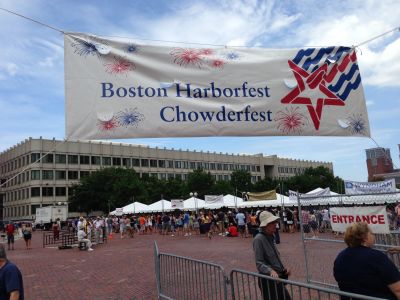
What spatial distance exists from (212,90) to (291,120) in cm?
72

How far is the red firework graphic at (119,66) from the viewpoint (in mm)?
3359

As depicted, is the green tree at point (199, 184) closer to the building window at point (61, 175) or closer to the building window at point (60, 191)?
the building window at point (60, 191)

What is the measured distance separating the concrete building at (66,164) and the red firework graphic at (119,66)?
2511 inches

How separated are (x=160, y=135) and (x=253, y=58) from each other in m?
1.07

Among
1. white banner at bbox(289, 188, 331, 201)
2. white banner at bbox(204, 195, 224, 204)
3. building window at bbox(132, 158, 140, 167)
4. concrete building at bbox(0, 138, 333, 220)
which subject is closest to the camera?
white banner at bbox(289, 188, 331, 201)

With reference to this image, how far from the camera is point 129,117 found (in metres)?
3.32

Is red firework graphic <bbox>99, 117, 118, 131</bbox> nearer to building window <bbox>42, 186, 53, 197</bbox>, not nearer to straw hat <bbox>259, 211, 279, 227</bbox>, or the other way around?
straw hat <bbox>259, 211, 279, 227</bbox>

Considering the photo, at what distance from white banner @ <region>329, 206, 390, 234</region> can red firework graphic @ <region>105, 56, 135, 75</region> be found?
17.0ft

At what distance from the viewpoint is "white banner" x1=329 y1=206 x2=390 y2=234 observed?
6.81 m

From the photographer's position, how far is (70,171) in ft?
267

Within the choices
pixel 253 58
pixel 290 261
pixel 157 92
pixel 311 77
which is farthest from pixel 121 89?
pixel 290 261

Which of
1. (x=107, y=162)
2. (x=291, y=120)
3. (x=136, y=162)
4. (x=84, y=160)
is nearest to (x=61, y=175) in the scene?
(x=84, y=160)

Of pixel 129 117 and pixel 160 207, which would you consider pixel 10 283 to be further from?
pixel 160 207

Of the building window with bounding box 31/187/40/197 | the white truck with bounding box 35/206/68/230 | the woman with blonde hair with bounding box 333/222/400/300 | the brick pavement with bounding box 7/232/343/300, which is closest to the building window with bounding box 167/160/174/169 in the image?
the building window with bounding box 31/187/40/197
